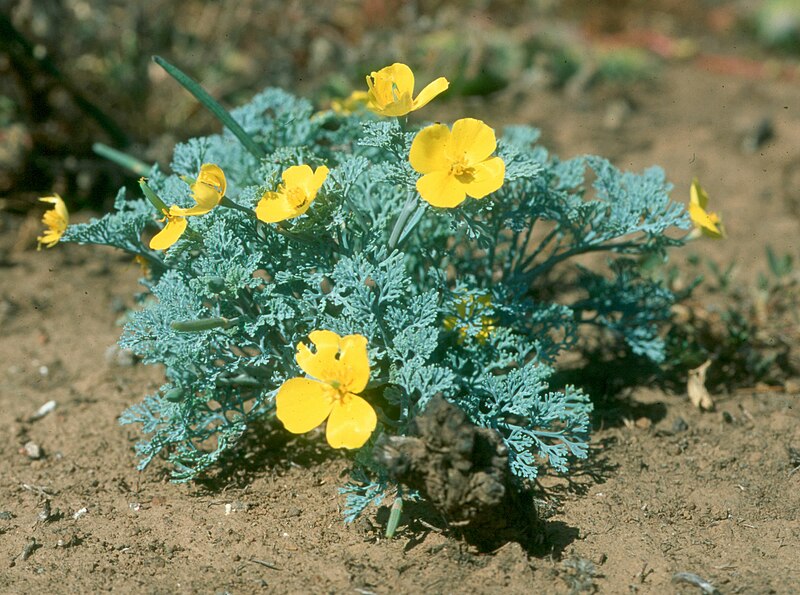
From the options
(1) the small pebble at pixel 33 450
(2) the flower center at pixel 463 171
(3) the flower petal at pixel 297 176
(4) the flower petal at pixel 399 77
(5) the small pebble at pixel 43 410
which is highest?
(4) the flower petal at pixel 399 77

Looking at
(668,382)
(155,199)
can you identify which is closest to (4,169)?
(155,199)

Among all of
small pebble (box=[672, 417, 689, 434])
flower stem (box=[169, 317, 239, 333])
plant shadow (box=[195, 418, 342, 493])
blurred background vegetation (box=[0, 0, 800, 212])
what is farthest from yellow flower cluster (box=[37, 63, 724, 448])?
blurred background vegetation (box=[0, 0, 800, 212])

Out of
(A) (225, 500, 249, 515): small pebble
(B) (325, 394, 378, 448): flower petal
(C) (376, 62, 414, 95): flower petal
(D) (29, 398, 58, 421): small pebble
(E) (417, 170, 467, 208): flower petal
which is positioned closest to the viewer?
(B) (325, 394, 378, 448): flower petal

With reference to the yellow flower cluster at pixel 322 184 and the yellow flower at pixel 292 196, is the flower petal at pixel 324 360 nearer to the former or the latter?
the yellow flower cluster at pixel 322 184

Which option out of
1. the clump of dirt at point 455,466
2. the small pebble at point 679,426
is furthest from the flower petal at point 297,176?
the small pebble at point 679,426

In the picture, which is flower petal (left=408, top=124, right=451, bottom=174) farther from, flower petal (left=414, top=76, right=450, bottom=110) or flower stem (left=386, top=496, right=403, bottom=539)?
flower stem (left=386, top=496, right=403, bottom=539)

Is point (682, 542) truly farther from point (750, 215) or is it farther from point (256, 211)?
point (750, 215)
